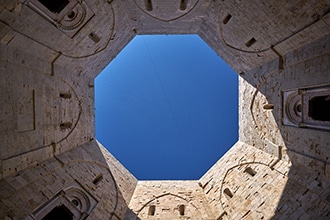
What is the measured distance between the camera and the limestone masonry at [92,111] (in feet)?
20.4

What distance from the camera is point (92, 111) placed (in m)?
11.7

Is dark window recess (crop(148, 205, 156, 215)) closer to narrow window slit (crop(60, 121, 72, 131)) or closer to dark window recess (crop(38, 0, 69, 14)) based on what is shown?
narrow window slit (crop(60, 121, 72, 131))

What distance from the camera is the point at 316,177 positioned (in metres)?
6.64

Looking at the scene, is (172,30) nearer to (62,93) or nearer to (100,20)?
(100,20)

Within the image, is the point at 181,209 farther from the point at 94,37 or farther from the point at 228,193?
the point at 94,37

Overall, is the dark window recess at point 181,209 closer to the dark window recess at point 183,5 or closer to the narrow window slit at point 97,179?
the narrow window slit at point 97,179

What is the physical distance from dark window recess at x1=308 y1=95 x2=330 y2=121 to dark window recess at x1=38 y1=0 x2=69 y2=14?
779cm

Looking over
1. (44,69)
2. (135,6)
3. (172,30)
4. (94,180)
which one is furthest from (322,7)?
(94,180)

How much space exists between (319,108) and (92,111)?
9268 millimetres

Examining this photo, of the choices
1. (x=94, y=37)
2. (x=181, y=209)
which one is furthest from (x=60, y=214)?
(x=94, y=37)

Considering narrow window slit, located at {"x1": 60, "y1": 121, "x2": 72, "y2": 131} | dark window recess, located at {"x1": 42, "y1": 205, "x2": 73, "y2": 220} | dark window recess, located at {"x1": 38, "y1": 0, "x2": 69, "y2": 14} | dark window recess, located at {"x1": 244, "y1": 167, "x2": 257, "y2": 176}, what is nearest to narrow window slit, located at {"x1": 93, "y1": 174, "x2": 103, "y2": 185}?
dark window recess, located at {"x1": 42, "y1": 205, "x2": 73, "y2": 220}

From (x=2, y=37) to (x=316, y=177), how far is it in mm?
8813

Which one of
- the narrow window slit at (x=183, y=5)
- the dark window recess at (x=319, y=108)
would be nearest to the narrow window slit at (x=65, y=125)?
the narrow window slit at (x=183, y=5)

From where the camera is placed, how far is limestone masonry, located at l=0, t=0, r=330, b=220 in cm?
623
